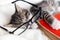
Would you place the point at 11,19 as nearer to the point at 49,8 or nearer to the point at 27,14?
the point at 27,14

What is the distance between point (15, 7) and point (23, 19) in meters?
0.07

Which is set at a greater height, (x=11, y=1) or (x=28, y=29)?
(x=11, y=1)

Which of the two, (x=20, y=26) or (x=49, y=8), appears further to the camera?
(x=49, y=8)

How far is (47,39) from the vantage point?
69 cm

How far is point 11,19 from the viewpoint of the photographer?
31.0 inches

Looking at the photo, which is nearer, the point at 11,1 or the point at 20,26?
the point at 20,26

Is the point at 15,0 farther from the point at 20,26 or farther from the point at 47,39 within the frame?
the point at 47,39

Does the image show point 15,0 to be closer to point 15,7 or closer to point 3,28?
point 15,7

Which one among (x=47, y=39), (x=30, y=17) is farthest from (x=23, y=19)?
(x=47, y=39)

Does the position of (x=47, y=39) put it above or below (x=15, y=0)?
below

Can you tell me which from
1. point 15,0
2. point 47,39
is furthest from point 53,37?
point 15,0

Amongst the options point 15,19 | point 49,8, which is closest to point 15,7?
point 15,19

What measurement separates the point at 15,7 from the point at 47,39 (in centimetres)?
A: 23

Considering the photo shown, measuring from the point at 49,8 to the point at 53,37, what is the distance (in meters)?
0.20
